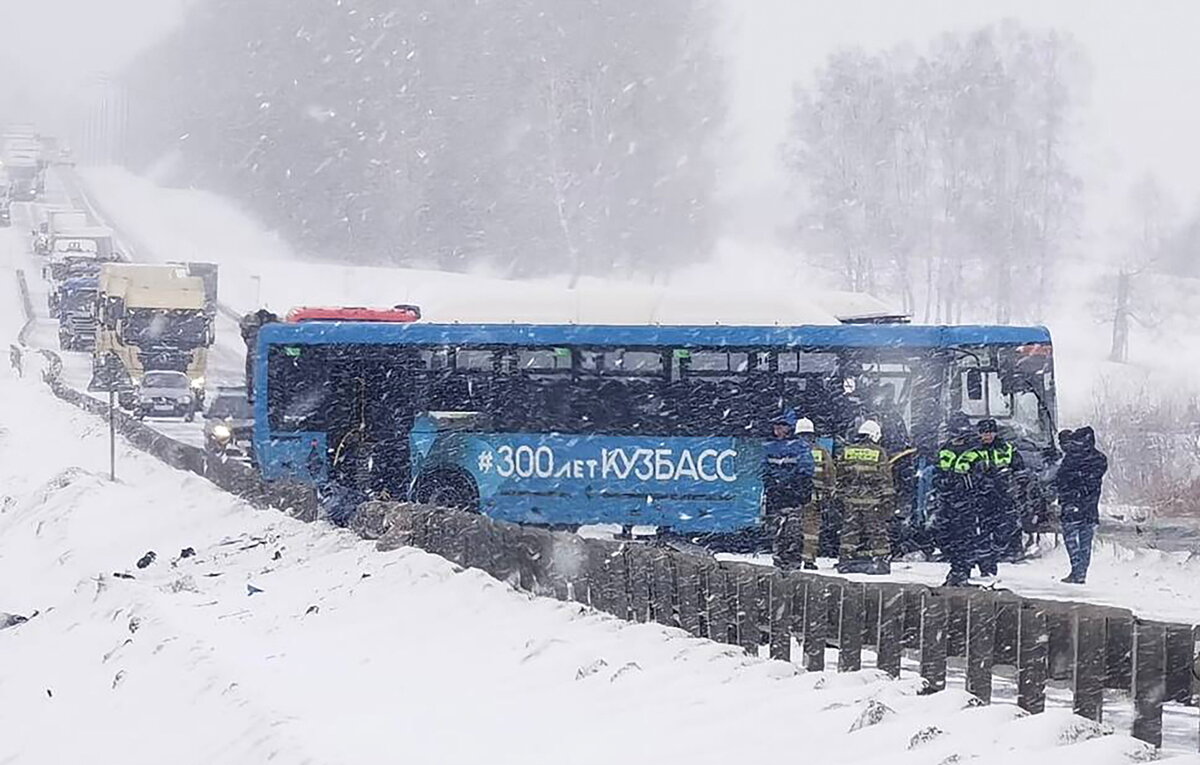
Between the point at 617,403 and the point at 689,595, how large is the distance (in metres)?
9.97

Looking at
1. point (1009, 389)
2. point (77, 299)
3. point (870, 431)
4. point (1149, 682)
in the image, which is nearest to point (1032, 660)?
point (1149, 682)

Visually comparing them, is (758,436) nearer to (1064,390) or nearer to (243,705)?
(243,705)

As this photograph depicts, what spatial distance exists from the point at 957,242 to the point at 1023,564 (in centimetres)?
4823

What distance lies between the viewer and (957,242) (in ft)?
224

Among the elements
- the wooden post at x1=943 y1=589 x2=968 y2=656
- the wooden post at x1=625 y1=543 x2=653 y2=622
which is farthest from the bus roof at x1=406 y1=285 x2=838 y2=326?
the wooden post at x1=943 y1=589 x2=968 y2=656

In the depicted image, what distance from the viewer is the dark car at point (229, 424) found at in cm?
3519

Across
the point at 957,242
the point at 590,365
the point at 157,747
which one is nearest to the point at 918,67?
the point at 957,242

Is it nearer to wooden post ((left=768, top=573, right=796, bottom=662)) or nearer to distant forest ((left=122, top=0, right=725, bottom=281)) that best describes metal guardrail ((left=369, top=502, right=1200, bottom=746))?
wooden post ((left=768, top=573, right=796, bottom=662))

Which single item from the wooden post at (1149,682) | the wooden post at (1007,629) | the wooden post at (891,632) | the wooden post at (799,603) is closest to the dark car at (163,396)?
the wooden post at (799,603)

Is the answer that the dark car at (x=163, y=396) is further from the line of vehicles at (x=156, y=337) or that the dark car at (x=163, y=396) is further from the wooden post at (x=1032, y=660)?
the wooden post at (x=1032, y=660)

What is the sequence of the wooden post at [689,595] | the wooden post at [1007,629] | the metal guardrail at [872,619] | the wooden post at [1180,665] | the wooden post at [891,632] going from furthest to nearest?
the wooden post at [689,595], the wooden post at [891,632], the wooden post at [1007,629], the metal guardrail at [872,619], the wooden post at [1180,665]

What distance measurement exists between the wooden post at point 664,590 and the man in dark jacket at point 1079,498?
716 centimetres

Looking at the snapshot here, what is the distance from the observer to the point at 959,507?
57.6ft

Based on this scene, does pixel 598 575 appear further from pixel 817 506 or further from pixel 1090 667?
pixel 817 506
